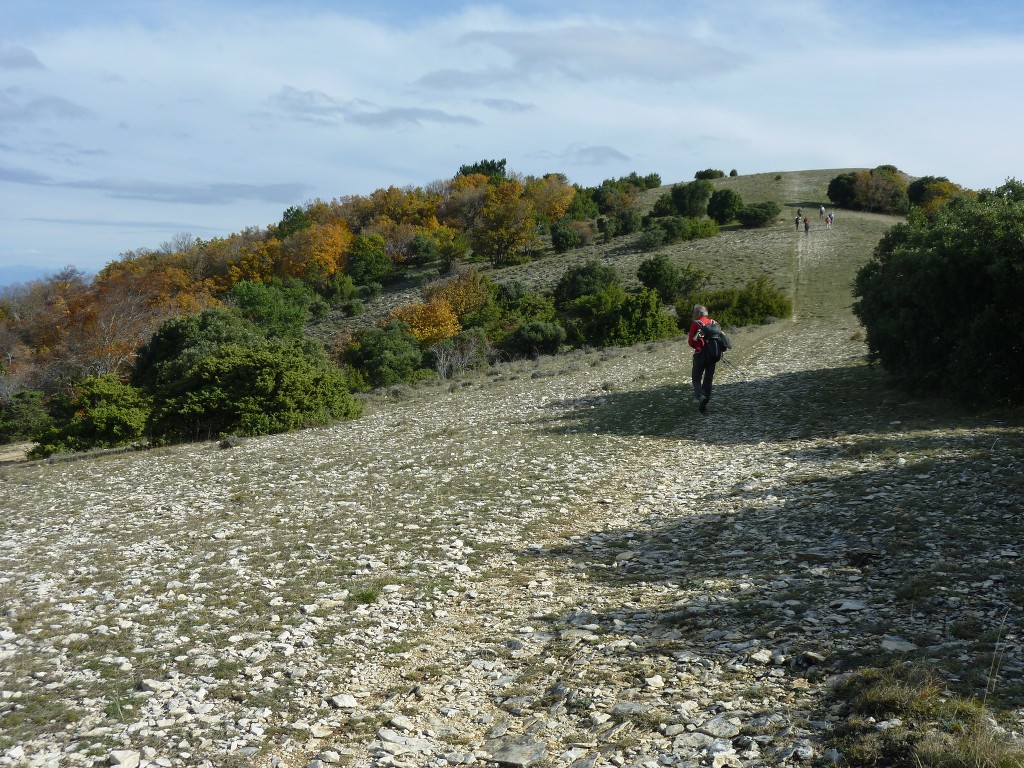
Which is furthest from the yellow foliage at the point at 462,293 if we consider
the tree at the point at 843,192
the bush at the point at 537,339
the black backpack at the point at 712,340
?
the black backpack at the point at 712,340

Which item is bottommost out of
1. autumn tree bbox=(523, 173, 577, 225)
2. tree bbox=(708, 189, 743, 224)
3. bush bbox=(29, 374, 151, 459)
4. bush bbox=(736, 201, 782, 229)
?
bush bbox=(29, 374, 151, 459)

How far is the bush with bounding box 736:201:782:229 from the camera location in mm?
90688

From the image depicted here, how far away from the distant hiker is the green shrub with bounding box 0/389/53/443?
2020 inches

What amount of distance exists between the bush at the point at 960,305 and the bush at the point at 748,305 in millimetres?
28277

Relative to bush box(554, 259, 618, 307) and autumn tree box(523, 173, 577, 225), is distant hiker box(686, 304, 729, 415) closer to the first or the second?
bush box(554, 259, 618, 307)

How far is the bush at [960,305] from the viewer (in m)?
15.6

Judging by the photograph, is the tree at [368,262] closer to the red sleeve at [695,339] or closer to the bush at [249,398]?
the bush at [249,398]

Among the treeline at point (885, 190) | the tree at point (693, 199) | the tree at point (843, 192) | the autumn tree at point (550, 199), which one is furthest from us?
the autumn tree at point (550, 199)

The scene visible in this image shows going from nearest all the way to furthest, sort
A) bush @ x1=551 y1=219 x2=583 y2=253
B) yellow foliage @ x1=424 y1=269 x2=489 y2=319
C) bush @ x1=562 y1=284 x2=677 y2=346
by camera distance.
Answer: bush @ x1=562 y1=284 x2=677 y2=346
yellow foliage @ x1=424 y1=269 x2=489 y2=319
bush @ x1=551 y1=219 x2=583 y2=253

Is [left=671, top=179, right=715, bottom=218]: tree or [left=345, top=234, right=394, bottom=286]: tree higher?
[left=671, top=179, right=715, bottom=218]: tree

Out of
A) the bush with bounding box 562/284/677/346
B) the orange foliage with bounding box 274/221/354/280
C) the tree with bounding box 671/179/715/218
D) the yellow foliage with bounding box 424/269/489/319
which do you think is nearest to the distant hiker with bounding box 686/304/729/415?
the bush with bounding box 562/284/677/346

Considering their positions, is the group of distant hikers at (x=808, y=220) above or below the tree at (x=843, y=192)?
below

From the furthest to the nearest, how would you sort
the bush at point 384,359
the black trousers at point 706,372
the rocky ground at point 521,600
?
the bush at point 384,359, the black trousers at point 706,372, the rocky ground at point 521,600

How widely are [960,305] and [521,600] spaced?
13791 millimetres
